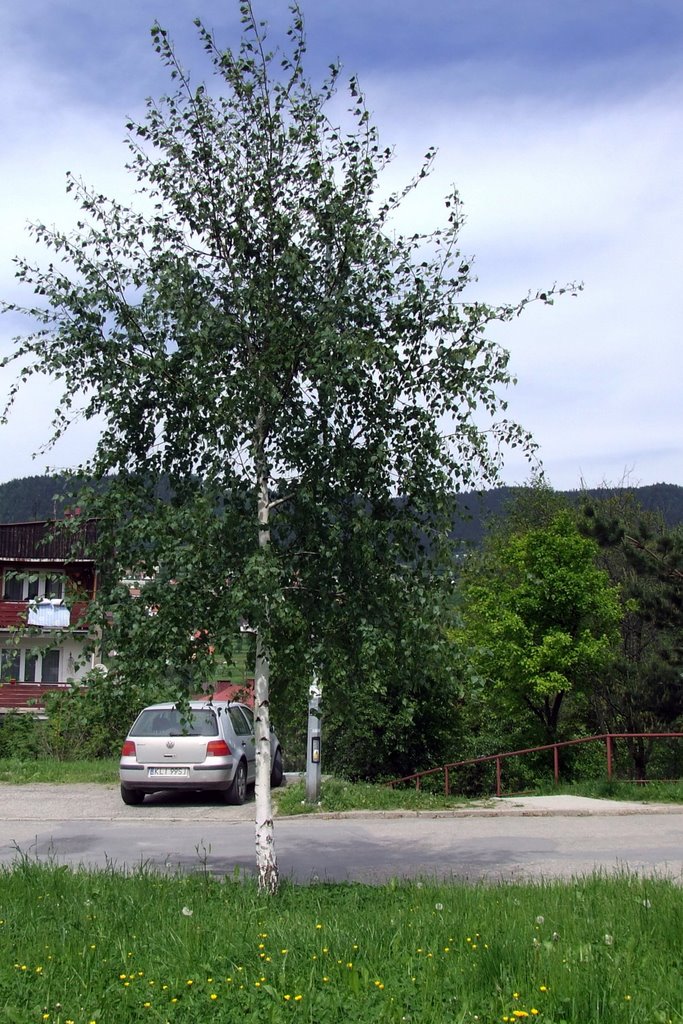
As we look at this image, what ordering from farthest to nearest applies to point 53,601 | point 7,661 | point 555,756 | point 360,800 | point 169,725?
point 555,756
point 169,725
point 360,800
point 53,601
point 7,661

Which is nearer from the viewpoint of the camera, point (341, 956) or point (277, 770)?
point (341, 956)

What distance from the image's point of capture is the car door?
1755cm

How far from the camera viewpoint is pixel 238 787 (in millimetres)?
17188

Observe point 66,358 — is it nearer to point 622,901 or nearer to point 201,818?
point 622,901

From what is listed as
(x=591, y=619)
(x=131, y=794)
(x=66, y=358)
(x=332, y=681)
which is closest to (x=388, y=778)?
→ (x=131, y=794)

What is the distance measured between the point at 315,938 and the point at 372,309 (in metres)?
4.73

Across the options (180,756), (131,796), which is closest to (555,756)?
(180,756)

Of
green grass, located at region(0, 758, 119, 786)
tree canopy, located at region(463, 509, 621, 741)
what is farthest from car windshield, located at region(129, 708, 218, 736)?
tree canopy, located at region(463, 509, 621, 741)

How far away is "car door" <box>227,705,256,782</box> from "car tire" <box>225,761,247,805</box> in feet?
0.76

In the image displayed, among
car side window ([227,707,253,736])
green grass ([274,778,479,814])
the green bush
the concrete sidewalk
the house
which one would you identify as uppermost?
the house

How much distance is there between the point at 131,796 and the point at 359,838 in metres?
4.79

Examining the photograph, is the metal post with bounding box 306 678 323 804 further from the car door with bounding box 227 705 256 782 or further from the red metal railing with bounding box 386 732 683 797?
the red metal railing with bounding box 386 732 683 797

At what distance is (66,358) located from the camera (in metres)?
8.62

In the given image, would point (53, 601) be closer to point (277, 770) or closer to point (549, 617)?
point (277, 770)
